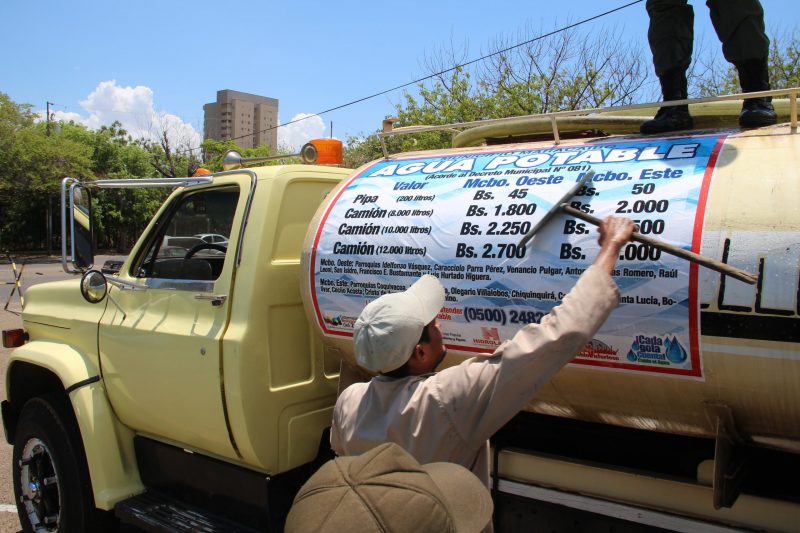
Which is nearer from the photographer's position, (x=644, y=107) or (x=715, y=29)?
(x=644, y=107)

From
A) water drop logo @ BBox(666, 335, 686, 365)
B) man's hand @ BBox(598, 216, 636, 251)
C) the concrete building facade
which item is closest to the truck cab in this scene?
man's hand @ BBox(598, 216, 636, 251)

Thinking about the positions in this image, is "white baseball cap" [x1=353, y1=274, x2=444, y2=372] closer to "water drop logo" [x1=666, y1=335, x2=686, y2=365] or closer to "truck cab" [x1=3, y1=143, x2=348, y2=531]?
"water drop logo" [x1=666, y1=335, x2=686, y2=365]

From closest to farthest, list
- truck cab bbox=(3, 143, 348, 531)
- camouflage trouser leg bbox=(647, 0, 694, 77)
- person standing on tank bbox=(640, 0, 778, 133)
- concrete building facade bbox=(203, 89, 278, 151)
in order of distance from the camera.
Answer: person standing on tank bbox=(640, 0, 778, 133) → camouflage trouser leg bbox=(647, 0, 694, 77) → truck cab bbox=(3, 143, 348, 531) → concrete building facade bbox=(203, 89, 278, 151)

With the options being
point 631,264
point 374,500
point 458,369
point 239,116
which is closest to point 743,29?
point 631,264

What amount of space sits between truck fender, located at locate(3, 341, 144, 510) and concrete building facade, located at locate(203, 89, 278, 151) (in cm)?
5582

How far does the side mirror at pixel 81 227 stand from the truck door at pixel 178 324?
0.73ft

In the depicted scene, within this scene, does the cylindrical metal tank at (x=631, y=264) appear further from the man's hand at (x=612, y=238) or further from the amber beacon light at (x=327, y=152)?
the amber beacon light at (x=327, y=152)

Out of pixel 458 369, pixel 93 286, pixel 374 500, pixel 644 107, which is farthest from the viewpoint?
pixel 93 286

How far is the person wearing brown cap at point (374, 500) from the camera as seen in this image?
111 cm

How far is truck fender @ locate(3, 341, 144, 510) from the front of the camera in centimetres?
345

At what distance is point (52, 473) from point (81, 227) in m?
1.53

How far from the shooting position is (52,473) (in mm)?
3865

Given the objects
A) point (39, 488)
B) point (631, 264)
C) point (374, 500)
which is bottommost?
point (39, 488)

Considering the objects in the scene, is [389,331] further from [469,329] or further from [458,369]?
[469,329]
